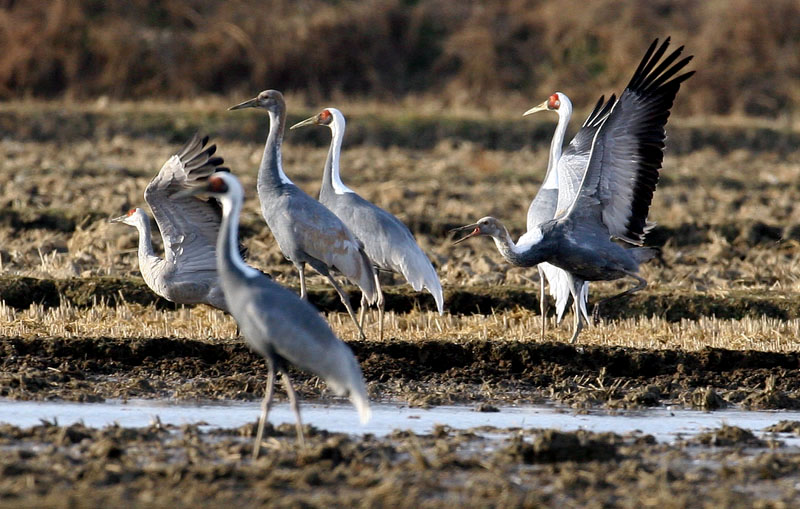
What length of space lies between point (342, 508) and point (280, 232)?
4630 mm

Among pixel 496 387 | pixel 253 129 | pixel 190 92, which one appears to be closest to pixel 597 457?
pixel 496 387

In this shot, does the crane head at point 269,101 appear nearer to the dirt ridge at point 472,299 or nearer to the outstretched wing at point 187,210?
the outstretched wing at point 187,210

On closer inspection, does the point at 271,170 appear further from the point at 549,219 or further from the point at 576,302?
the point at 576,302

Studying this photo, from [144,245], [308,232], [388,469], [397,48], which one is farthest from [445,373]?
[397,48]

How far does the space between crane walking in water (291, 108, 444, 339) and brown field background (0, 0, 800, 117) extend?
14.4 m

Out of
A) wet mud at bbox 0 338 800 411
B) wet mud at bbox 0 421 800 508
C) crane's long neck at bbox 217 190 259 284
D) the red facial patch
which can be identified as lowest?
wet mud at bbox 0 421 800 508

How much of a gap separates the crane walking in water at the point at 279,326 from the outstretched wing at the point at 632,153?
10.8 ft

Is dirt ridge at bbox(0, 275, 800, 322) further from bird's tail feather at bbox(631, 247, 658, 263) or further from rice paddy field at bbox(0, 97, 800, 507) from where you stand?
bird's tail feather at bbox(631, 247, 658, 263)

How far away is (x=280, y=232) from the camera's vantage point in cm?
907

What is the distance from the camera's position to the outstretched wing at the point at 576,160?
962cm

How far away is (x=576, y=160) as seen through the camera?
33.5 ft

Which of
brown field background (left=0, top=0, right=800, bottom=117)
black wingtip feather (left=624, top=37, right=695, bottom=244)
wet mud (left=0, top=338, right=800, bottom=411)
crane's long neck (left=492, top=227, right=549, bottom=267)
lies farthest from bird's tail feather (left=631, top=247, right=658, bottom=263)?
brown field background (left=0, top=0, right=800, bottom=117)

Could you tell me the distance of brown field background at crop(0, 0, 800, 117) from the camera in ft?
78.7

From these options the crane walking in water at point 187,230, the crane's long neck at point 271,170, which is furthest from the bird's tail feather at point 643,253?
the crane walking in water at point 187,230
